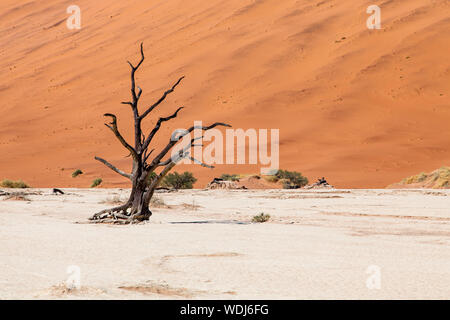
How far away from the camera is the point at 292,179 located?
26141 mm

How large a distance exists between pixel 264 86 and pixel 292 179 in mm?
15833

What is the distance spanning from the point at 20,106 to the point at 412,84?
27.2 meters

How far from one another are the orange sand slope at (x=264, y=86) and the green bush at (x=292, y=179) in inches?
52.2

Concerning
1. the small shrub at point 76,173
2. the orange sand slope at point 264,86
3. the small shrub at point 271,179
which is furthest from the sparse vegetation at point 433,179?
the small shrub at point 76,173

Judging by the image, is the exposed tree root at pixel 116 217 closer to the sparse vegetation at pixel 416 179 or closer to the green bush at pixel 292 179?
the green bush at pixel 292 179

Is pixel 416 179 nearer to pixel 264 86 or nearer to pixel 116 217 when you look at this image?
pixel 116 217

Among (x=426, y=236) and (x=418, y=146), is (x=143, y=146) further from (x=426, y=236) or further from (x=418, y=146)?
A: (x=418, y=146)

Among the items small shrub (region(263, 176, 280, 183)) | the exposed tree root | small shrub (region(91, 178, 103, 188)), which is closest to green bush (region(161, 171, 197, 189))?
small shrub (region(263, 176, 280, 183))

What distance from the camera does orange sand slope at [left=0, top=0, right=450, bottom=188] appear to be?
31.3 metres

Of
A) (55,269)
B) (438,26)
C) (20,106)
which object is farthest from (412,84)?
(55,269)

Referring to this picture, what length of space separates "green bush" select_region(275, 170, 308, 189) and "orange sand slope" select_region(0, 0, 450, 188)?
133 centimetres

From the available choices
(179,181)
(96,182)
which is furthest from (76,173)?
(179,181)

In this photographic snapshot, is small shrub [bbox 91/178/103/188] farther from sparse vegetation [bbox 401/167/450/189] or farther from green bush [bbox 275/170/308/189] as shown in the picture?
sparse vegetation [bbox 401/167/450/189]

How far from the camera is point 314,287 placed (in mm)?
5793
